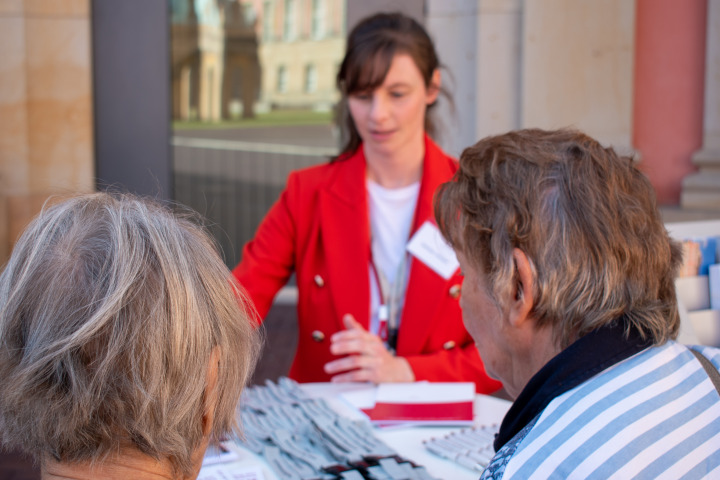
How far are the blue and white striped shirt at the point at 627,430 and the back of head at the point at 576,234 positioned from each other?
9cm

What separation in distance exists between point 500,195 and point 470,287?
0.21 m

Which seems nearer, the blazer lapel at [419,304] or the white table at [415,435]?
the white table at [415,435]

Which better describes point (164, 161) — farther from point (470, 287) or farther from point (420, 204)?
point (470, 287)

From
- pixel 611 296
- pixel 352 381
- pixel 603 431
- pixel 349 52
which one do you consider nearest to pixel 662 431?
pixel 603 431

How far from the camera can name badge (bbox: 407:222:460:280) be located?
233 cm

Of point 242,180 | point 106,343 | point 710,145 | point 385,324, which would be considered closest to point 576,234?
point 106,343

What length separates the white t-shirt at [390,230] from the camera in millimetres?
2422

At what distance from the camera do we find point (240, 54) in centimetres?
531

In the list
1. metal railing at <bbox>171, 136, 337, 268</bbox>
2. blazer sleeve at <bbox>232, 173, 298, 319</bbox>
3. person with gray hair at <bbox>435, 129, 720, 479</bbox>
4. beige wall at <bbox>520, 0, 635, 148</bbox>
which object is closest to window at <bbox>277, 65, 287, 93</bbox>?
metal railing at <bbox>171, 136, 337, 268</bbox>

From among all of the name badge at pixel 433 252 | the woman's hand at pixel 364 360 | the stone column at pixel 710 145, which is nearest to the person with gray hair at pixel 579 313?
the woman's hand at pixel 364 360

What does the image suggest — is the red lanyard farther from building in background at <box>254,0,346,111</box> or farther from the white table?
building in background at <box>254,0,346,111</box>

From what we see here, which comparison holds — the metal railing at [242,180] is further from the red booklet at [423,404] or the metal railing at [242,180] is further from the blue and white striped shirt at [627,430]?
the blue and white striped shirt at [627,430]

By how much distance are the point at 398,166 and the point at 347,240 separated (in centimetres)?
31

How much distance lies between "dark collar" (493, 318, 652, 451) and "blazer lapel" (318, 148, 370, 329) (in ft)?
4.24
